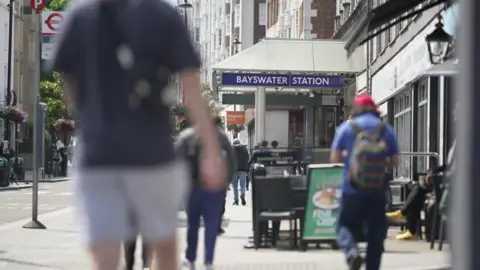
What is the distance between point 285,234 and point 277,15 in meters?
57.8

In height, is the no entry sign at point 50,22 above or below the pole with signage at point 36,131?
above

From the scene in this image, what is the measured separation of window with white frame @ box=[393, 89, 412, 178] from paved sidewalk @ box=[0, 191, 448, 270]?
33.3 ft

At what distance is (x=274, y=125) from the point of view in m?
58.9

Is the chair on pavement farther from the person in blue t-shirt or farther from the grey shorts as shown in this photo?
the grey shorts

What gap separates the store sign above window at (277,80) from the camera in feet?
102

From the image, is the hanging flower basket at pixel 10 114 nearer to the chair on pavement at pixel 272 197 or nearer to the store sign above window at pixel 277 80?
the store sign above window at pixel 277 80

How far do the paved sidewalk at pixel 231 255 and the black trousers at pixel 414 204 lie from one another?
433 millimetres

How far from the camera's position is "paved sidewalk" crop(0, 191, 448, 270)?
11469 millimetres

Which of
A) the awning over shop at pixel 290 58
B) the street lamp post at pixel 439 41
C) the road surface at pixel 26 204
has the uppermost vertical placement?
the awning over shop at pixel 290 58

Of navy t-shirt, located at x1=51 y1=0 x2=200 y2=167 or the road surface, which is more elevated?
navy t-shirt, located at x1=51 y1=0 x2=200 y2=167

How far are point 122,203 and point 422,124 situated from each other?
67.4 feet

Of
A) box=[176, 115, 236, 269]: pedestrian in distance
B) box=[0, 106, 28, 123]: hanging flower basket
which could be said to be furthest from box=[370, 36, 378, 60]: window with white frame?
box=[176, 115, 236, 269]: pedestrian in distance

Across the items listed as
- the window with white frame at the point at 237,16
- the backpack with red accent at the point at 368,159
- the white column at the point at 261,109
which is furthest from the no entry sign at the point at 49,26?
the window with white frame at the point at 237,16

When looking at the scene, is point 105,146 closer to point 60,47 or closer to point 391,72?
point 60,47
